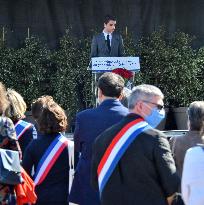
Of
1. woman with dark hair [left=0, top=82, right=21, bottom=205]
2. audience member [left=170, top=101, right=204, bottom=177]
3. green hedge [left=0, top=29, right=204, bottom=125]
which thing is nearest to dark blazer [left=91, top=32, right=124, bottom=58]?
green hedge [left=0, top=29, right=204, bottom=125]

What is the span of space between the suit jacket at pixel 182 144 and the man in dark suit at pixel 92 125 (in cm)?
47

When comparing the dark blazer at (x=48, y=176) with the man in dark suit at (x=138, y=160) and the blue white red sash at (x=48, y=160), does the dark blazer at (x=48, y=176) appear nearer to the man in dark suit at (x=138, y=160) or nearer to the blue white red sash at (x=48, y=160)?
the blue white red sash at (x=48, y=160)

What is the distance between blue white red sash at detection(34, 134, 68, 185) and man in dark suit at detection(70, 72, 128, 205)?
0.74 feet

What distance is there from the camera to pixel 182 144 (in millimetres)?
4527

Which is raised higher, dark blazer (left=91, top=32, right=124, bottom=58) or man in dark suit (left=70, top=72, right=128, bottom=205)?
dark blazer (left=91, top=32, right=124, bottom=58)

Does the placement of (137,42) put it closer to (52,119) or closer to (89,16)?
(89,16)

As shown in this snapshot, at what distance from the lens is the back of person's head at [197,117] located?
4.37 meters

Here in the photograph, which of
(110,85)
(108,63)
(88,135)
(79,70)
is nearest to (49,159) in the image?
(88,135)

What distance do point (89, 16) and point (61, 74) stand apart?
1.83 m

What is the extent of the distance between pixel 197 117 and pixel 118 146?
90 centimetres

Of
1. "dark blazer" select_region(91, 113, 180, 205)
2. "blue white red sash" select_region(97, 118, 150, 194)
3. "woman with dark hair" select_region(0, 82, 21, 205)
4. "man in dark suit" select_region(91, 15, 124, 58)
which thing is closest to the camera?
"dark blazer" select_region(91, 113, 180, 205)

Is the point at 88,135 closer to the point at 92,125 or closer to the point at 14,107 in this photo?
the point at 92,125

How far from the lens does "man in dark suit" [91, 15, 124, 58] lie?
1027 centimetres

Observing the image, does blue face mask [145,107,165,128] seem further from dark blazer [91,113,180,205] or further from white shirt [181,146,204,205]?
white shirt [181,146,204,205]
